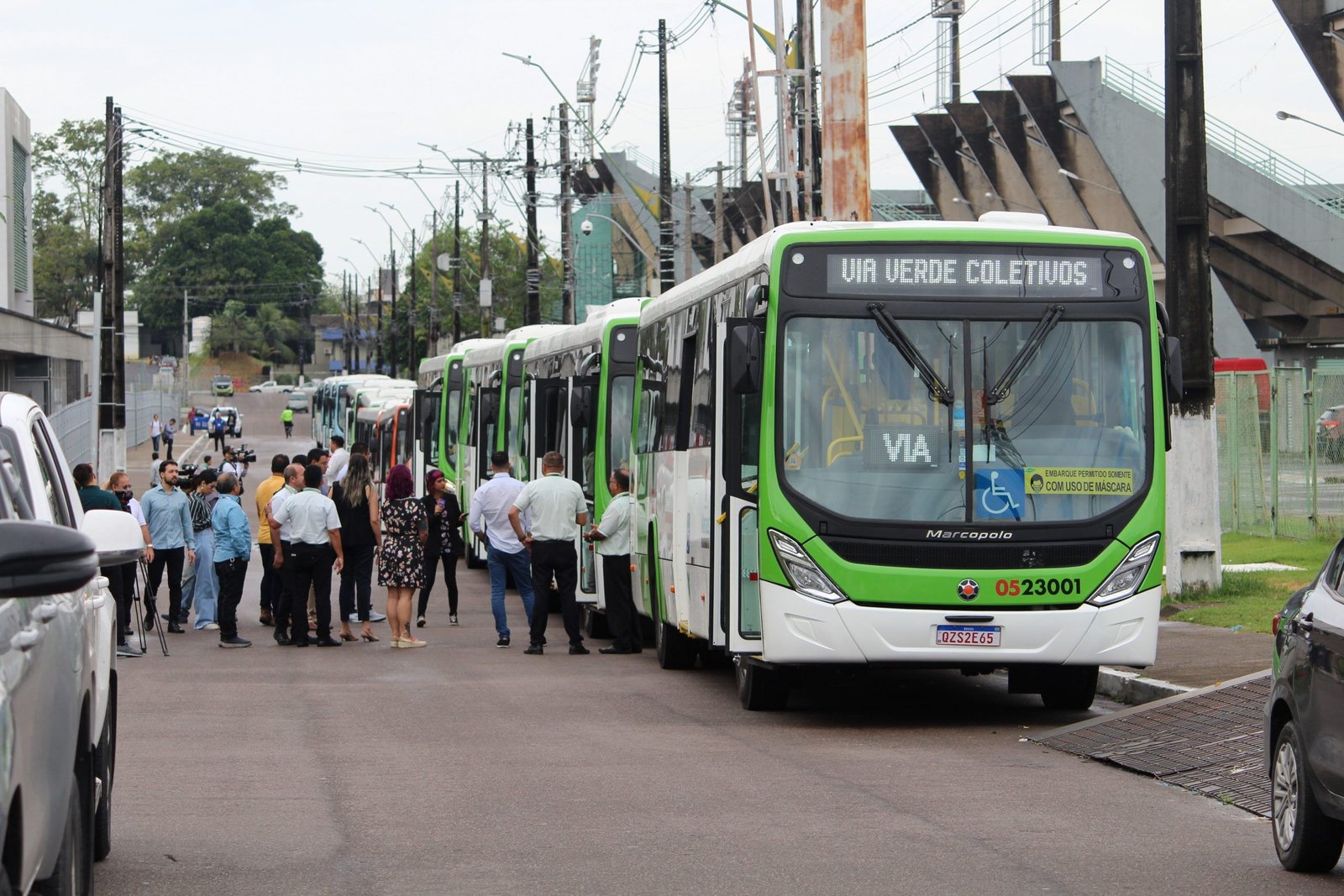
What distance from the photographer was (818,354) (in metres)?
12.8

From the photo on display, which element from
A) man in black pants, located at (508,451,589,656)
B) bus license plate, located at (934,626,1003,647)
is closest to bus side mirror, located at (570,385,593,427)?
man in black pants, located at (508,451,589,656)

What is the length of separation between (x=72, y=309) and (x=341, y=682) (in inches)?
4925

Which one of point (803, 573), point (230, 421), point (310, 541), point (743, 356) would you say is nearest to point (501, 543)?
point (310, 541)

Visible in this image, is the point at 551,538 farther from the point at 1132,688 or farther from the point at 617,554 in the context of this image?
the point at 1132,688

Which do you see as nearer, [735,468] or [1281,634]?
[1281,634]

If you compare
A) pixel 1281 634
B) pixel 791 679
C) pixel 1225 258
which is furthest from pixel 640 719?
pixel 1225 258

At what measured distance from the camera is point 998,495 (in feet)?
41.3

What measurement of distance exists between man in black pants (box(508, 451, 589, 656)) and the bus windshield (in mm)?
5791

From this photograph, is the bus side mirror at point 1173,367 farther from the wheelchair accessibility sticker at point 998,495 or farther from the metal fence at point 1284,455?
the metal fence at point 1284,455

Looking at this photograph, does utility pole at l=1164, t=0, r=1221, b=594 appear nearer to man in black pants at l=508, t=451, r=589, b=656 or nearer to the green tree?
man in black pants at l=508, t=451, r=589, b=656

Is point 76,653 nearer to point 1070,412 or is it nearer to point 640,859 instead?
point 640,859

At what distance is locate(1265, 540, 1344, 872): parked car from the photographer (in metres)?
7.43

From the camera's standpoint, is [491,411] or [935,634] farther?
[491,411]

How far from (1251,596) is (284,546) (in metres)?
9.31
